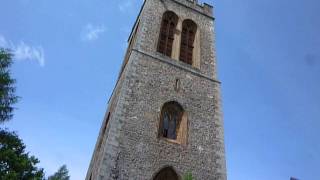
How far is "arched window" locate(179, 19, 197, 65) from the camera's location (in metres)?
15.7

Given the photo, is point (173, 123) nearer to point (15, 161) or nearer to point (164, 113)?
point (164, 113)

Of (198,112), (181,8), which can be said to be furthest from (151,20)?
(198,112)

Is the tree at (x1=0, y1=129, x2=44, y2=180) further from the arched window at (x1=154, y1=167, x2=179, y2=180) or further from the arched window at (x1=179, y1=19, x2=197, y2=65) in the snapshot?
the arched window at (x1=179, y1=19, x2=197, y2=65)

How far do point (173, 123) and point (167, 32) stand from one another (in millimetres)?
6335

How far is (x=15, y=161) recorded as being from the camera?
42.3ft

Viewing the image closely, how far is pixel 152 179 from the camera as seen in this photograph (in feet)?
32.6

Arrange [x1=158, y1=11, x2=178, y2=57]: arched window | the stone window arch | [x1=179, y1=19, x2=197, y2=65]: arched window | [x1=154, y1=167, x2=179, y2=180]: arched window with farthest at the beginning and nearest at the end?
[x1=179, y1=19, x2=197, y2=65]: arched window
[x1=158, y1=11, x2=178, y2=57]: arched window
the stone window arch
[x1=154, y1=167, x2=179, y2=180]: arched window

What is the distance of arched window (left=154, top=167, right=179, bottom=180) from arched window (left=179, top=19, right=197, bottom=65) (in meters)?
6.77

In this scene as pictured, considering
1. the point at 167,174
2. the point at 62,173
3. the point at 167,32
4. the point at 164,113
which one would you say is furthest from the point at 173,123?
the point at 62,173

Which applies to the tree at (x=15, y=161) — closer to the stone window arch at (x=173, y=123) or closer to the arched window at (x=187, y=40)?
the stone window arch at (x=173, y=123)

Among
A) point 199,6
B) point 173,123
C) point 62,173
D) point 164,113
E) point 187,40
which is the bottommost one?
point 173,123

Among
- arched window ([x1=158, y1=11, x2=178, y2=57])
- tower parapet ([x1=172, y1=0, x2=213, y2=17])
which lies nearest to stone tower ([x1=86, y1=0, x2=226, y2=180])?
arched window ([x1=158, y1=11, x2=178, y2=57])

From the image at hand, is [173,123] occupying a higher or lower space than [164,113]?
lower

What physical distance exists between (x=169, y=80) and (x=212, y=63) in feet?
11.2
